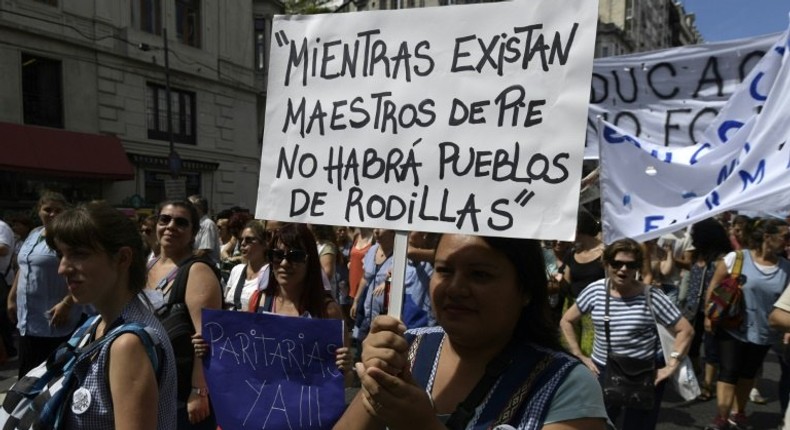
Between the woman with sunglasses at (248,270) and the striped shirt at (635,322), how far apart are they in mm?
2262

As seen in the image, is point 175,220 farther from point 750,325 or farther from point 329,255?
point 750,325

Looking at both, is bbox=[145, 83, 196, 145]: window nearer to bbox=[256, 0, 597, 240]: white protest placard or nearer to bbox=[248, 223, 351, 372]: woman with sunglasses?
bbox=[248, 223, 351, 372]: woman with sunglasses

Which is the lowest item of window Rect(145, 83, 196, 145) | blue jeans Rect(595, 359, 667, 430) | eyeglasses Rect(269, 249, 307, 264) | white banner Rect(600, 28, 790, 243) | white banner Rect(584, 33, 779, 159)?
blue jeans Rect(595, 359, 667, 430)

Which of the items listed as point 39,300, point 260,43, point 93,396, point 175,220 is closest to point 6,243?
point 39,300

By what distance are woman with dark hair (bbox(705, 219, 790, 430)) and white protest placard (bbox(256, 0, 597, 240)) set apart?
3997 mm

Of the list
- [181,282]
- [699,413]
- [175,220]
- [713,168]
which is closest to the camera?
[713,168]

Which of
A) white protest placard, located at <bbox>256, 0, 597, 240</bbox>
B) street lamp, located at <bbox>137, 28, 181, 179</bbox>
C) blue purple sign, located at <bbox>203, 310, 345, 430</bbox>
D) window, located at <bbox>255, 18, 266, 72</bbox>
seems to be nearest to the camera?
white protest placard, located at <bbox>256, 0, 597, 240</bbox>

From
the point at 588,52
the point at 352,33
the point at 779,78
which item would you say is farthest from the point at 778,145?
the point at 352,33

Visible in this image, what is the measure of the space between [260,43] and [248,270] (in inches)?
985

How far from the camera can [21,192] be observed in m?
17.0

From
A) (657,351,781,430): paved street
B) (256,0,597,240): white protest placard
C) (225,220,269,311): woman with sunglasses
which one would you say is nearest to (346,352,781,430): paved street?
(657,351,781,430): paved street

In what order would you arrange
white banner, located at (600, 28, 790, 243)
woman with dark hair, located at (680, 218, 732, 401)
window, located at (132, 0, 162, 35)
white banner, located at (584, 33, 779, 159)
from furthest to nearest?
window, located at (132, 0, 162, 35)
woman with dark hair, located at (680, 218, 732, 401)
white banner, located at (584, 33, 779, 159)
white banner, located at (600, 28, 790, 243)

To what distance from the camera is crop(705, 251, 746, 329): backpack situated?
4809 mm

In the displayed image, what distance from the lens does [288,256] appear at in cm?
318
